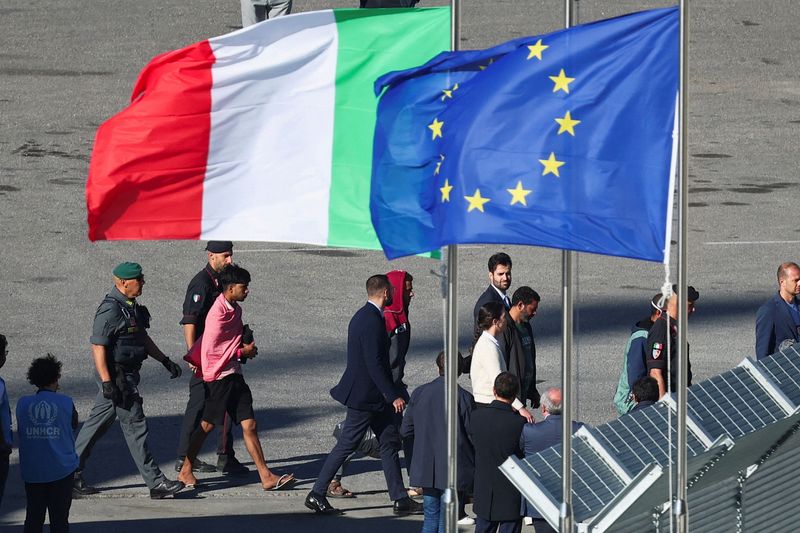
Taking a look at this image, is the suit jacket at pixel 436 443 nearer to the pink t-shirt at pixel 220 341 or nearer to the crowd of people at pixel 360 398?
the crowd of people at pixel 360 398

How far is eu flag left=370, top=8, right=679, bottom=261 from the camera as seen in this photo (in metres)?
7.39

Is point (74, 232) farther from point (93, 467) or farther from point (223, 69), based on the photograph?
point (223, 69)

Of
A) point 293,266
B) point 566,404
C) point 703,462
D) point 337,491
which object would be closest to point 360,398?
point 337,491

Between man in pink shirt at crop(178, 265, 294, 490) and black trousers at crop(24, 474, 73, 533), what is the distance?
76.5 inches

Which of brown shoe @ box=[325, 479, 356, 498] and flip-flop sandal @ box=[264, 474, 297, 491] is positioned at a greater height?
flip-flop sandal @ box=[264, 474, 297, 491]

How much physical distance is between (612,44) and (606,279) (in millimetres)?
10297

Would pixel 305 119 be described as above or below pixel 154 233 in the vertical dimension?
above

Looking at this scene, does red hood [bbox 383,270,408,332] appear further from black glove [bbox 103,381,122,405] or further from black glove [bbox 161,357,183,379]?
black glove [bbox 103,381,122,405]

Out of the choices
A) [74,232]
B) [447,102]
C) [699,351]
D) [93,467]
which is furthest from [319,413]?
[74,232]

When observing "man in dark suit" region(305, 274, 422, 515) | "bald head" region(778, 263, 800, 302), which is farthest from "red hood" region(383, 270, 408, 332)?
"bald head" region(778, 263, 800, 302)

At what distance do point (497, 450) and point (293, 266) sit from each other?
9252mm

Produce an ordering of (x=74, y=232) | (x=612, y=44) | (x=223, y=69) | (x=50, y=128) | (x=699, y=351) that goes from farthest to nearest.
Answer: (x=50, y=128) < (x=74, y=232) < (x=699, y=351) < (x=223, y=69) < (x=612, y=44)

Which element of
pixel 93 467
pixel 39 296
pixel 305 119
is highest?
pixel 305 119

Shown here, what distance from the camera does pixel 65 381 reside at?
1380 cm
